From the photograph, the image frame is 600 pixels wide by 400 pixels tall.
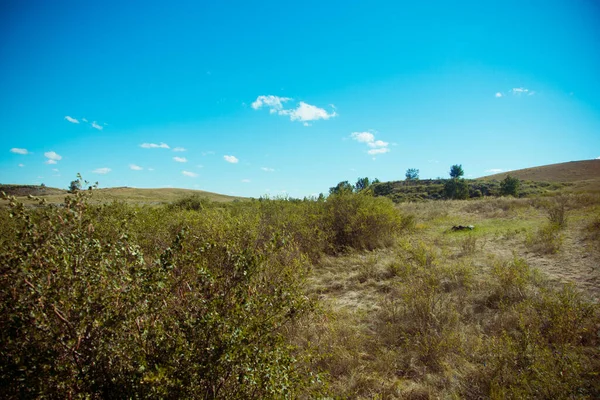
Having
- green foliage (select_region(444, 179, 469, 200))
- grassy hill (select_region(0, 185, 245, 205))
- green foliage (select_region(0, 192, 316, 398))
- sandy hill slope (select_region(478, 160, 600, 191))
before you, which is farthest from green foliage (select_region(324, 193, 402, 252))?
sandy hill slope (select_region(478, 160, 600, 191))

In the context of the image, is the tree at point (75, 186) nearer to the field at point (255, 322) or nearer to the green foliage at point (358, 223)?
the field at point (255, 322)

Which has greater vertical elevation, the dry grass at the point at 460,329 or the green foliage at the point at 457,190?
the green foliage at the point at 457,190

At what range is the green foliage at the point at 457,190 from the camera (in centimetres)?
4104

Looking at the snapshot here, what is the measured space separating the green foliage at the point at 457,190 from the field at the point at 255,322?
125ft

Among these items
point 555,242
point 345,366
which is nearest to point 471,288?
point 345,366

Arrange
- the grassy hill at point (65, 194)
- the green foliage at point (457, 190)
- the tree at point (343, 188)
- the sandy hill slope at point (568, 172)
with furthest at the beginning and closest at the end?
A: the sandy hill slope at point (568, 172), the green foliage at point (457, 190), the tree at point (343, 188), the grassy hill at point (65, 194)

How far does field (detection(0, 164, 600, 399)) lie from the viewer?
76.4 inches

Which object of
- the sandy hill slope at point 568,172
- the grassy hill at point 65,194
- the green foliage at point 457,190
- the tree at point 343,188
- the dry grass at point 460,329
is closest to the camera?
the dry grass at point 460,329

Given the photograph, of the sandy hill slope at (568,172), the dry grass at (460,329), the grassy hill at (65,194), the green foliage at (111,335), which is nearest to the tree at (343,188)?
the dry grass at (460,329)

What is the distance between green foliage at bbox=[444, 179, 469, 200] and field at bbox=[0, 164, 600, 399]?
38.2 meters

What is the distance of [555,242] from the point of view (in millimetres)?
7910

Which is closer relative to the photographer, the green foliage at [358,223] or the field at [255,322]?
the field at [255,322]

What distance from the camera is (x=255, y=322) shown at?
2.18 metres

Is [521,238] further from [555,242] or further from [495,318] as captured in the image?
[495,318]
